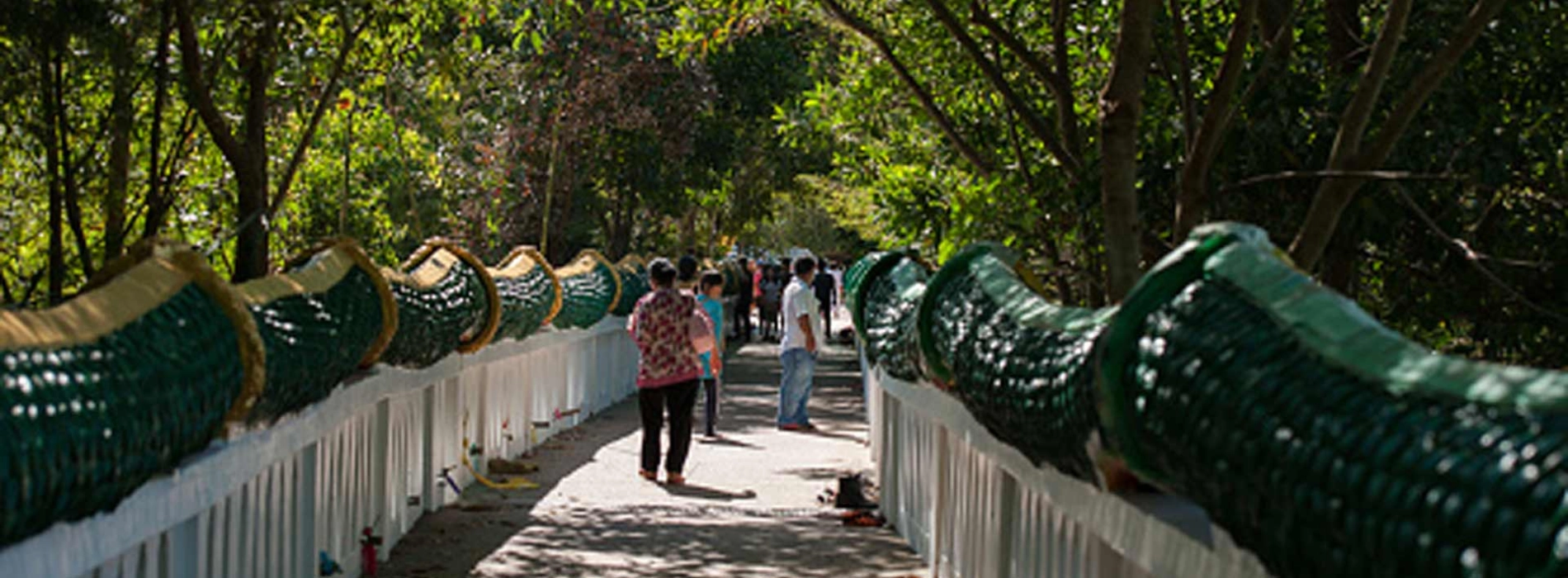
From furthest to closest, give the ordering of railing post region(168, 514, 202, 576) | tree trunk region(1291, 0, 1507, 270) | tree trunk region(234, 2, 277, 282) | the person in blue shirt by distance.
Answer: the person in blue shirt, tree trunk region(234, 2, 277, 282), tree trunk region(1291, 0, 1507, 270), railing post region(168, 514, 202, 576)

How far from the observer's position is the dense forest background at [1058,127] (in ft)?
28.6

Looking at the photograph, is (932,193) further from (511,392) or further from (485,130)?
(485,130)

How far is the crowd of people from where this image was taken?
46.4ft

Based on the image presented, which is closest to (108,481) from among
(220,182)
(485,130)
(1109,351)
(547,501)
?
(1109,351)

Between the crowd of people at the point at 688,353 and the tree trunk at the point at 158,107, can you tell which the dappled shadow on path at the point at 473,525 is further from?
the tree trunk at the point at 158,107

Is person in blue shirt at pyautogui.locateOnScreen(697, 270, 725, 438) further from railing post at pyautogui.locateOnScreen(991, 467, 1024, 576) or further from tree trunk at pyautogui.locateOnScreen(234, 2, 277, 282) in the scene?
railing post at pyautogui.locateOnScreen(991, 467, 1024, 576)

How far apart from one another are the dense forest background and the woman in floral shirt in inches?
62.0

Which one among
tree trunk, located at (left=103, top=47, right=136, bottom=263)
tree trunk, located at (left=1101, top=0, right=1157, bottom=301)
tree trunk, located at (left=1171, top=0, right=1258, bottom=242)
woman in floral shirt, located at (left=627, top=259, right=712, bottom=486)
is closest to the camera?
tree trunk, located at (left=1171, top=0, right=1258, bottom=242)

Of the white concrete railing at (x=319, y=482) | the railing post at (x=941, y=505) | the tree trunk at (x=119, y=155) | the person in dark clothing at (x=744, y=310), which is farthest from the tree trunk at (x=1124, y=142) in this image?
the person in dark clothing at (x=744, y=310)

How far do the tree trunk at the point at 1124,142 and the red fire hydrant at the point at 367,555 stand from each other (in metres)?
3.70

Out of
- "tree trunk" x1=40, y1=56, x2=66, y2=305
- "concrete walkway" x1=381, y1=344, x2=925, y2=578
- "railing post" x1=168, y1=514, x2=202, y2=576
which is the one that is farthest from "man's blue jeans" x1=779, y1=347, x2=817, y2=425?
"railing post" x1=168, y1=514, x2=202, y2=576

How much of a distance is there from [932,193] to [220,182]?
16.2ft

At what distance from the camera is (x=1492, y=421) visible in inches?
113

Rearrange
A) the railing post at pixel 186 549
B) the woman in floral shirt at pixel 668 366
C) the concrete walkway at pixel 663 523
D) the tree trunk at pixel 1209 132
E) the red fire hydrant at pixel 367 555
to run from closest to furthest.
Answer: the railing post at pixel 186 549 → the tree trunk at pixel 1209 132 → the red fire hydrant at pixel 367 555 → the concrete walkway at pixel 663 523 → the woman in floral shirt at pixel 668 366
